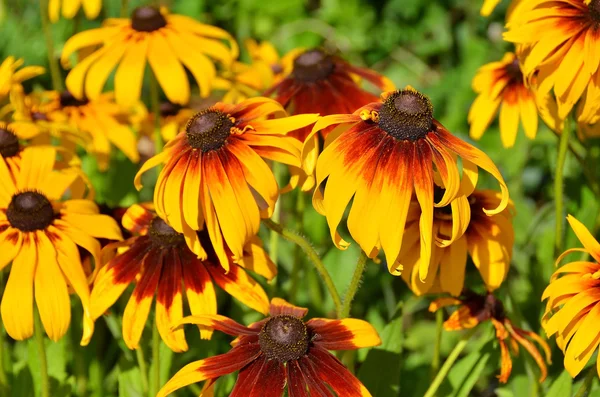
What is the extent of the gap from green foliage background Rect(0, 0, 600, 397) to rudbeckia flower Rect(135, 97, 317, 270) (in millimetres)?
640

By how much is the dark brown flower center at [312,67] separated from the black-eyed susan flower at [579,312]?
3.29 feet

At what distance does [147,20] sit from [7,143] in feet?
2.15

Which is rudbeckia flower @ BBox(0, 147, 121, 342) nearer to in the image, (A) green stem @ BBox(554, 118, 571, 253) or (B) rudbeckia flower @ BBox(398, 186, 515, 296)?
(B) rudbeckia flower @ BBox(398, 186, 515, 296)

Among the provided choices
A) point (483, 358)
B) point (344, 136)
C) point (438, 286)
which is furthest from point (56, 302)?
point (483, 358)

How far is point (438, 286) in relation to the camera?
2.13m

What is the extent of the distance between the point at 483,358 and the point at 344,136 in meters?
0.97

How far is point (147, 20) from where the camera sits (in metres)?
2.69

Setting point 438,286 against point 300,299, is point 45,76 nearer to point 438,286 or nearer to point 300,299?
point 300,299

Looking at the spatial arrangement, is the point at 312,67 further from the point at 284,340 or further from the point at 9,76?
the point at 284,340

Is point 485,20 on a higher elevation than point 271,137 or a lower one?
lower

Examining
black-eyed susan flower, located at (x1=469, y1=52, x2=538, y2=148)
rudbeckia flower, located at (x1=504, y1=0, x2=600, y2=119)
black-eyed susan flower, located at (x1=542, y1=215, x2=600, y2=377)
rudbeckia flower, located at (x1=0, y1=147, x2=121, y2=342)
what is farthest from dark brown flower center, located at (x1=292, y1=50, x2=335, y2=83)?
black-eyed susan flower, located at (x1=542, y1=215, x2=600, y2=377)

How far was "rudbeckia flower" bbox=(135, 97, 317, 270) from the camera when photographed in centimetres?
177

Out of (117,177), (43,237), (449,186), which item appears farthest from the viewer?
(117,177)

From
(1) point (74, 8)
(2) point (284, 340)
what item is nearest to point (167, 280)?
(2) point (284, 340)
